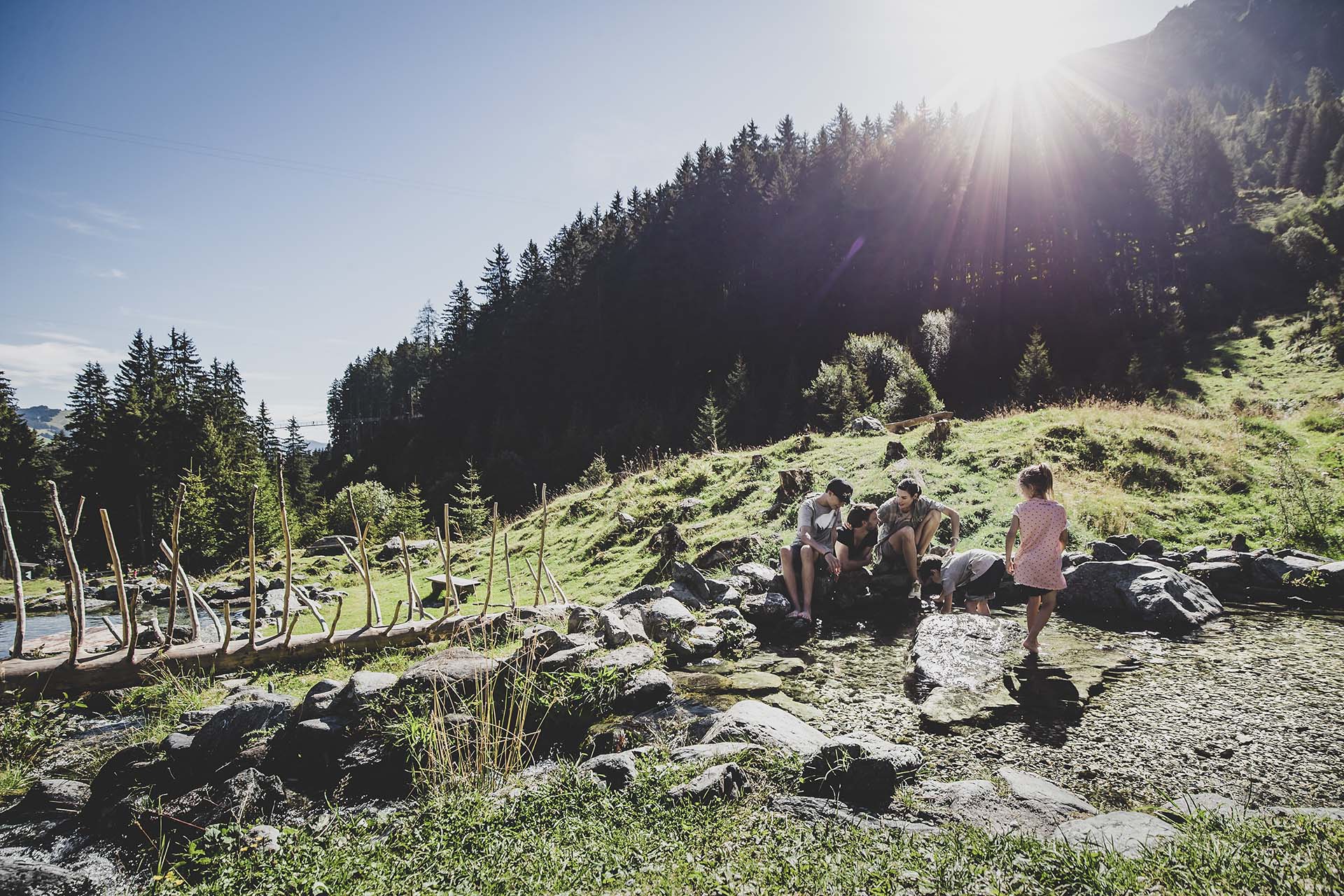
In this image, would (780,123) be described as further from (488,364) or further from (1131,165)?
(488,364)

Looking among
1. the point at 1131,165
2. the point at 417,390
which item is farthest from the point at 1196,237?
the point at 417,390

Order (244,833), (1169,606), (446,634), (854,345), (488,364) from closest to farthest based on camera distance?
(244,833), (1169,606), (446,634), (854,345), (488,364)

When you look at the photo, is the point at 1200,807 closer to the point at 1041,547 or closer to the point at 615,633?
the point at 1041,547

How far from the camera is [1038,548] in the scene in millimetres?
6859

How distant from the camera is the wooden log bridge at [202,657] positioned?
6.21 meters

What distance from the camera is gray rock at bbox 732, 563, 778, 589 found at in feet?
32.7

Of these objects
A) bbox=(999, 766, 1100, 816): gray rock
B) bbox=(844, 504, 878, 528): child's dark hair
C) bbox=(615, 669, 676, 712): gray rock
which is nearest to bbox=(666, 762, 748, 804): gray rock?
bbox=(999, 766, 1100, 816): gray rock

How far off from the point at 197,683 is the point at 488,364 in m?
75.0

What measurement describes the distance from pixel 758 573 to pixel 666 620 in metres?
2.59

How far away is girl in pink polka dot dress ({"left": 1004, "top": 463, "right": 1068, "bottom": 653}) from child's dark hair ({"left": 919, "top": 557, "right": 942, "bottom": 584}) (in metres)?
2.49

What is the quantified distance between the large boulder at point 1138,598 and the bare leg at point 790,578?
3.70m

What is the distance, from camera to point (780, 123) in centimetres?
7869

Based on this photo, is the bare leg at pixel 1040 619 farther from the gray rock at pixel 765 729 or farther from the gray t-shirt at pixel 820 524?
the gray rock at pixel 765 729

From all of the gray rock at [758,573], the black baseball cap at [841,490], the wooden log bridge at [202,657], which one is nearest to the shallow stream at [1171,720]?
the black baseball cap at [841,490]
